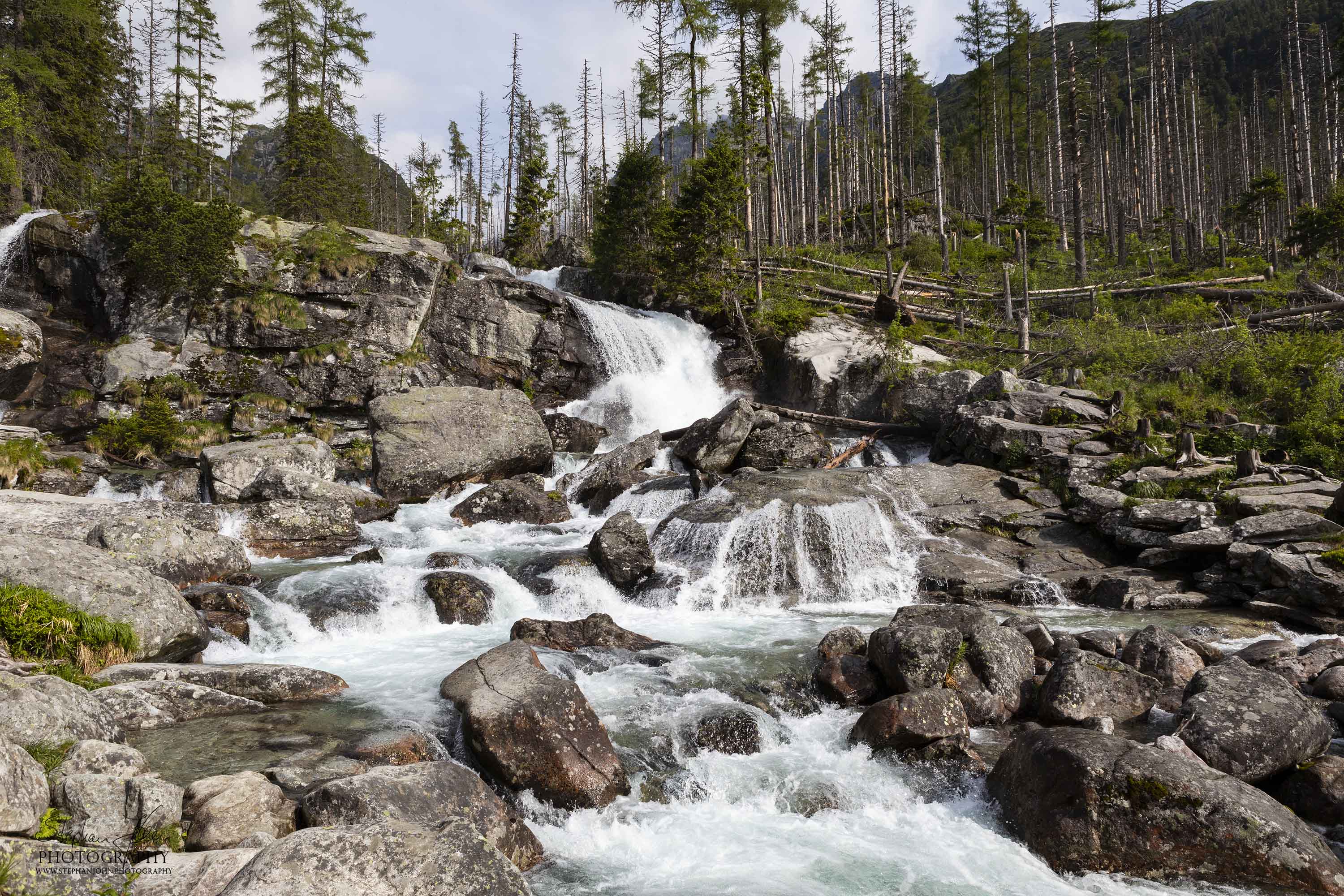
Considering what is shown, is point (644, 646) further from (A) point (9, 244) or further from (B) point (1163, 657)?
(A) point (9, 244)

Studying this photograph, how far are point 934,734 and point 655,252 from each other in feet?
86.8

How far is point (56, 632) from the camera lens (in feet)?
27.0

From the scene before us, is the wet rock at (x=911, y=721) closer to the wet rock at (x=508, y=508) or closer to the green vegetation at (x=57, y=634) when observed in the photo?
the green vegetation at (x=57, y=634)

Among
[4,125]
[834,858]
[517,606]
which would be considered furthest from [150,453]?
[834,858]

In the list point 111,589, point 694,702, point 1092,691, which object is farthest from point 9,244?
point 1092,691

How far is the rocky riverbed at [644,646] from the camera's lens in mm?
5676

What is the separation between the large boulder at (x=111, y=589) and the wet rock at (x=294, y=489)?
7592 millimetres

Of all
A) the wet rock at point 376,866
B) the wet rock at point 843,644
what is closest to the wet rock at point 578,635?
the wet rock at point 843,644

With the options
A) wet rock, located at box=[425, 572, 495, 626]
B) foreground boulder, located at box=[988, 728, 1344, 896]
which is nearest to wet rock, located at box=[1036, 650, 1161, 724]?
foreground boulder, located at box=[988, 728, 1344, 896]

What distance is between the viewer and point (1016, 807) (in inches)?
255

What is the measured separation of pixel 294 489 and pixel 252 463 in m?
1.87

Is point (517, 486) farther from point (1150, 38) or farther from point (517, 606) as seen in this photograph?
point (1150, 38)

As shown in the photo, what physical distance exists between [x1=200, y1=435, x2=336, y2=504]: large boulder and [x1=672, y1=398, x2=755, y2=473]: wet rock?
32.6ft

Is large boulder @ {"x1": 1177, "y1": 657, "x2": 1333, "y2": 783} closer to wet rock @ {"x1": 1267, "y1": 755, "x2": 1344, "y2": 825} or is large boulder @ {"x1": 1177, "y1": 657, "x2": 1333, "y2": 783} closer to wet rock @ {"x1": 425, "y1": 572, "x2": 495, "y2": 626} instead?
wet rock @ {"x1": 1267, "y1": 755, "x2": 1344, "y2": 825}
